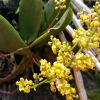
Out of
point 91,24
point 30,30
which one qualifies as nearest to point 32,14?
point 30,30

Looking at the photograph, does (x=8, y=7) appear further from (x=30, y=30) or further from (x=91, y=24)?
(x=91, y=24)

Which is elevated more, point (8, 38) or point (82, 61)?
point (8, 38)

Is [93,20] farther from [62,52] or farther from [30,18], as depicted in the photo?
[30,18]

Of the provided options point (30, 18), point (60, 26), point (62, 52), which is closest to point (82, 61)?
point (62, 52)

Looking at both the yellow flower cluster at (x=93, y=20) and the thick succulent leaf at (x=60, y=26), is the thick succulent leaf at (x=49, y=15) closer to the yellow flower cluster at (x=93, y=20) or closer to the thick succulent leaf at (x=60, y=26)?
the thick succulent leaf at (x=60, y=26)

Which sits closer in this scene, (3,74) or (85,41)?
(85,41)

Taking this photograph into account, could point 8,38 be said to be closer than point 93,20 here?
No

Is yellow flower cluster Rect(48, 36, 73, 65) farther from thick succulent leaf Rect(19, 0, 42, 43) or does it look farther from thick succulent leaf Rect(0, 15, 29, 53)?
thick succulent leaf Rect(19, 0, 42, 43)

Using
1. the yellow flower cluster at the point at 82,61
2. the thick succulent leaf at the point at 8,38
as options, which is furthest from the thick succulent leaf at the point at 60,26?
the yellow flower cluster at the point at 82,61
